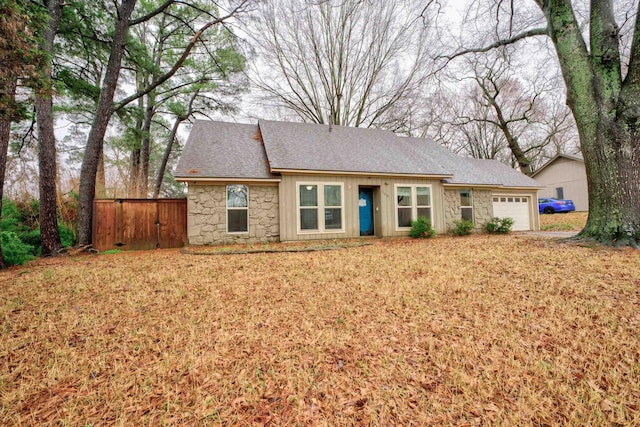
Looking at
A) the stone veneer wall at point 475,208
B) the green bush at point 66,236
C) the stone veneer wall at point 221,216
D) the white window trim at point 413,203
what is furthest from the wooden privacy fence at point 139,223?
the stone veneer wall at point 475,208

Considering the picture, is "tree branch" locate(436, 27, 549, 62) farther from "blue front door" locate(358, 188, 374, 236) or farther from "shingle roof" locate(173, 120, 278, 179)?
"shingle roof" locate(173, 120, 278, 179)

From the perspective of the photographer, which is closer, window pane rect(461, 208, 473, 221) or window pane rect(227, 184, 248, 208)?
window pane rect(227, 184, 248, 208)

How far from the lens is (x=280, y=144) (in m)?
9.70

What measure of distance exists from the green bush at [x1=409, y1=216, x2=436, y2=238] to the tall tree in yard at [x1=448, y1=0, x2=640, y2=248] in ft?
12.4

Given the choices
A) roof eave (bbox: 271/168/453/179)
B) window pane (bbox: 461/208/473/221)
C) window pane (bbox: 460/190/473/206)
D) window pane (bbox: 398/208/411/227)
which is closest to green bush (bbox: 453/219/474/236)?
window pane (bbox: 461/208/473/221)

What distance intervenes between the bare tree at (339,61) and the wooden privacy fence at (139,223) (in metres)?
9.23

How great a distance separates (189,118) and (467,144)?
22493mm

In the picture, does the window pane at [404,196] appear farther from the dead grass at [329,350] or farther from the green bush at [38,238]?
the green bush at [38,238]

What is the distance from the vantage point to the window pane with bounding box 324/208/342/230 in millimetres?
9062

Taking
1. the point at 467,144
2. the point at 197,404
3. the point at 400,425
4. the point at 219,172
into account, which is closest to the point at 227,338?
the point at 197,404

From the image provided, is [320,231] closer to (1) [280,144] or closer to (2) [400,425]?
(1) [280,144]

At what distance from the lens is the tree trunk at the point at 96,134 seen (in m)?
7.65

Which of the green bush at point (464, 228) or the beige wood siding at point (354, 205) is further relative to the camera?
the green bush at point (464, 228)

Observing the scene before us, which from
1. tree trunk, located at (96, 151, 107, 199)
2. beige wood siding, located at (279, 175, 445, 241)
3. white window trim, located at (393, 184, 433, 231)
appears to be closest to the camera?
beige wood siding, located at (279, 175, 445, 241)
